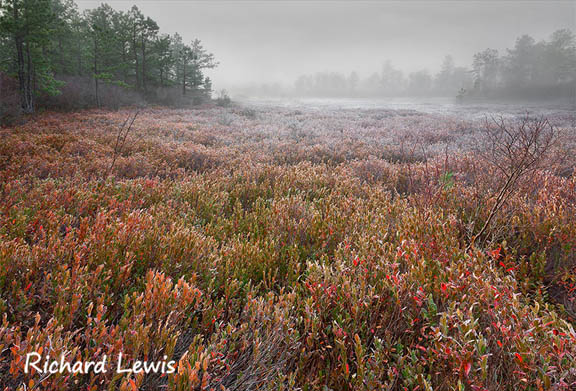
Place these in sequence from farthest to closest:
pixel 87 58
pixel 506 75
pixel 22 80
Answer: pixel 506 75 → pixel 87 58 → pixel 22 80

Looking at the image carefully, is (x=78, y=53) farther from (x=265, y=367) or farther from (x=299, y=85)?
(x=299, y=85)

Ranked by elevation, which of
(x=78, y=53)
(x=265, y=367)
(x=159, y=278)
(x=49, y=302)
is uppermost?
(x=78, y=53)

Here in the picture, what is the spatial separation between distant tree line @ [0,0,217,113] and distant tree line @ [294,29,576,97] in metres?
46.2

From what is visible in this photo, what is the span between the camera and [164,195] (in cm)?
445

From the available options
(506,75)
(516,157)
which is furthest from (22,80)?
(506,75)

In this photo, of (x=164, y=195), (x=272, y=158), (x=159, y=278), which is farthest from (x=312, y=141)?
(x=159, y=278)

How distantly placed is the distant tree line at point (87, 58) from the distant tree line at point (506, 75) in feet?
152

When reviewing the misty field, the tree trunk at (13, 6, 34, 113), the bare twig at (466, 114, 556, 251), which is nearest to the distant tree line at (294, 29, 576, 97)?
the bare twig at (466, 114, 556, 251)

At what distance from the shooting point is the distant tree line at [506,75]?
153 feet

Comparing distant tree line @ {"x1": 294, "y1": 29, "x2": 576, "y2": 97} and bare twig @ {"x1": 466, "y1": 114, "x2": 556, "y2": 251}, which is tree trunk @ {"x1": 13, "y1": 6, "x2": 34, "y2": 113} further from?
distant tree line @ {"x1": 294, "y1": 29, "x2": 576, "y2": 97}

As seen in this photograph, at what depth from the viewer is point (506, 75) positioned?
57625mm

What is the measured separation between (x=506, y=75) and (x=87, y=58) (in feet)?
242

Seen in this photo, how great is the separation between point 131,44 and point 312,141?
108ft

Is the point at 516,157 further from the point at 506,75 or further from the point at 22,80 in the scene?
the point at 506,75
